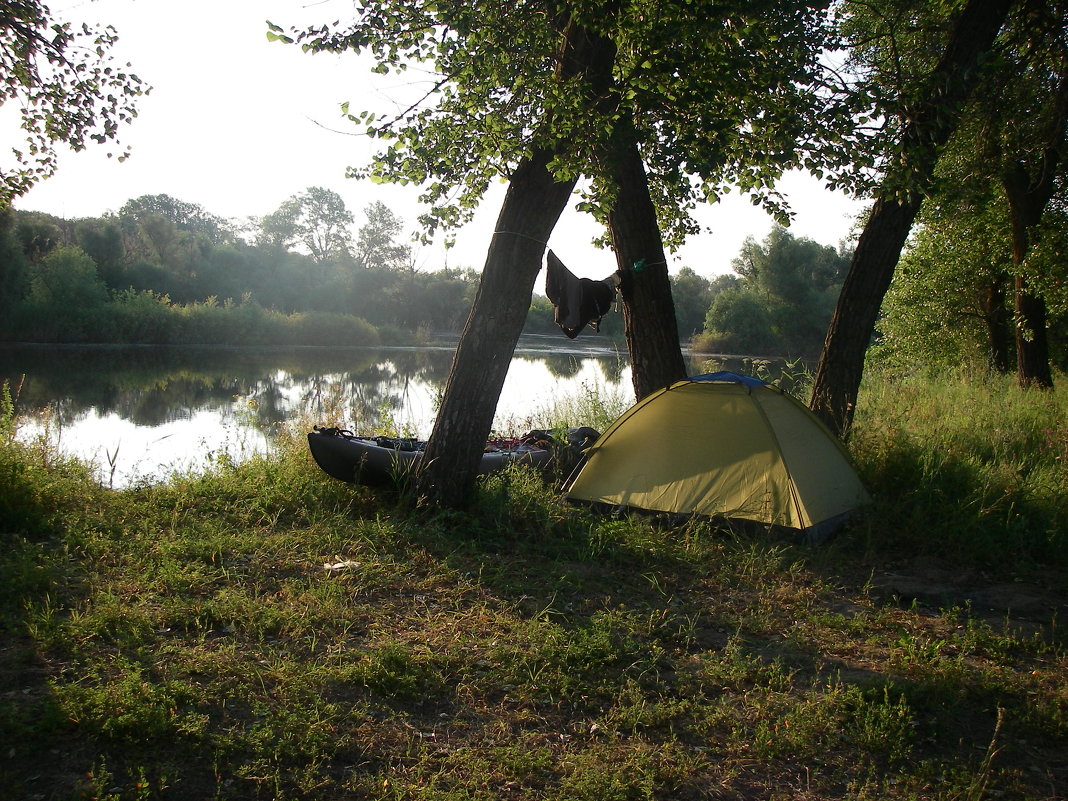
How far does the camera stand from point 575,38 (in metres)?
5.76

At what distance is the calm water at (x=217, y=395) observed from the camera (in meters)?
9.62

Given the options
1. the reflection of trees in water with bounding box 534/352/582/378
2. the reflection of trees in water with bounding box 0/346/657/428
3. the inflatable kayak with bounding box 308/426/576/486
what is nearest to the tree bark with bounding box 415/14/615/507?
the inflatable kayak with bounding box 308/426/576/486

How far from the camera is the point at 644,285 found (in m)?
6.94

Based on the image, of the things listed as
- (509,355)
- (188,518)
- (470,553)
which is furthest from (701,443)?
(188,518)

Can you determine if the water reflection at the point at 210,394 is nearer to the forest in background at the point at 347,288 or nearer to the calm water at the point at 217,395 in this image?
the calm water at the point at 217,395

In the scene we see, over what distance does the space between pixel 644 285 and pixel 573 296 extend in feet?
2.58

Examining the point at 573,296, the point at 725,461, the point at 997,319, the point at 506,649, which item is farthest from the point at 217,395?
the point at 997,319

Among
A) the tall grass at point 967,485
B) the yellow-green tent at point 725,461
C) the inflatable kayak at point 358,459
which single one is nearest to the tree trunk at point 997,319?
the tall grass at point 967,485

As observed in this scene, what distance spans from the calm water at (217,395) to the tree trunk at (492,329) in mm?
2450

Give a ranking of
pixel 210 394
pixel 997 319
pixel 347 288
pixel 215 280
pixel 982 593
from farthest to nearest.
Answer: pixel 347 288 < pixel 215 280 < pixel 210 394 < pixel 997 319 < pixel 982 593

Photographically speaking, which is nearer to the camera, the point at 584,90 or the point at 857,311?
the point at 584,90

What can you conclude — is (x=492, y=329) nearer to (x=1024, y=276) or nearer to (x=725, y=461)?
(x=725, y=461)

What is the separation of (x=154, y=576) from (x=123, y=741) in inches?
67.7

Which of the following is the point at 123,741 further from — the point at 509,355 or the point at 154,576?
the point at 509,355
